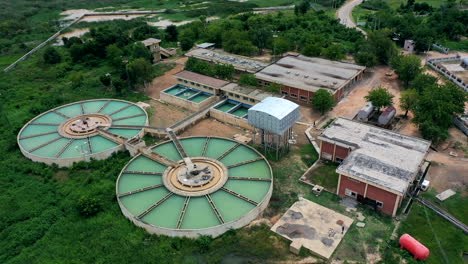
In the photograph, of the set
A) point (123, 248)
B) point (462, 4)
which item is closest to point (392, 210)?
point (123, 248)

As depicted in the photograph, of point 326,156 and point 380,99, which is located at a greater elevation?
point 380,99

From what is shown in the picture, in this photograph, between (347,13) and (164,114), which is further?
(347,13)

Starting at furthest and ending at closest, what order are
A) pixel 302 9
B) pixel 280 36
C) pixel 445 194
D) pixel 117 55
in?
pixel 302 9 → pixel 280 36 → pixel 117 55 → pixel 445 194

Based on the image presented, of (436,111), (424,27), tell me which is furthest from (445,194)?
(424,27)

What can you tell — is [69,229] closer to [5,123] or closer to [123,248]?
[123,248]

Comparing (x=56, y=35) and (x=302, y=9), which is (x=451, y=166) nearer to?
(x=302, y=9)

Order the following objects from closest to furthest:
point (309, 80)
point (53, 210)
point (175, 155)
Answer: point (53, 210)
point (175, 155)
point (309, 80)
